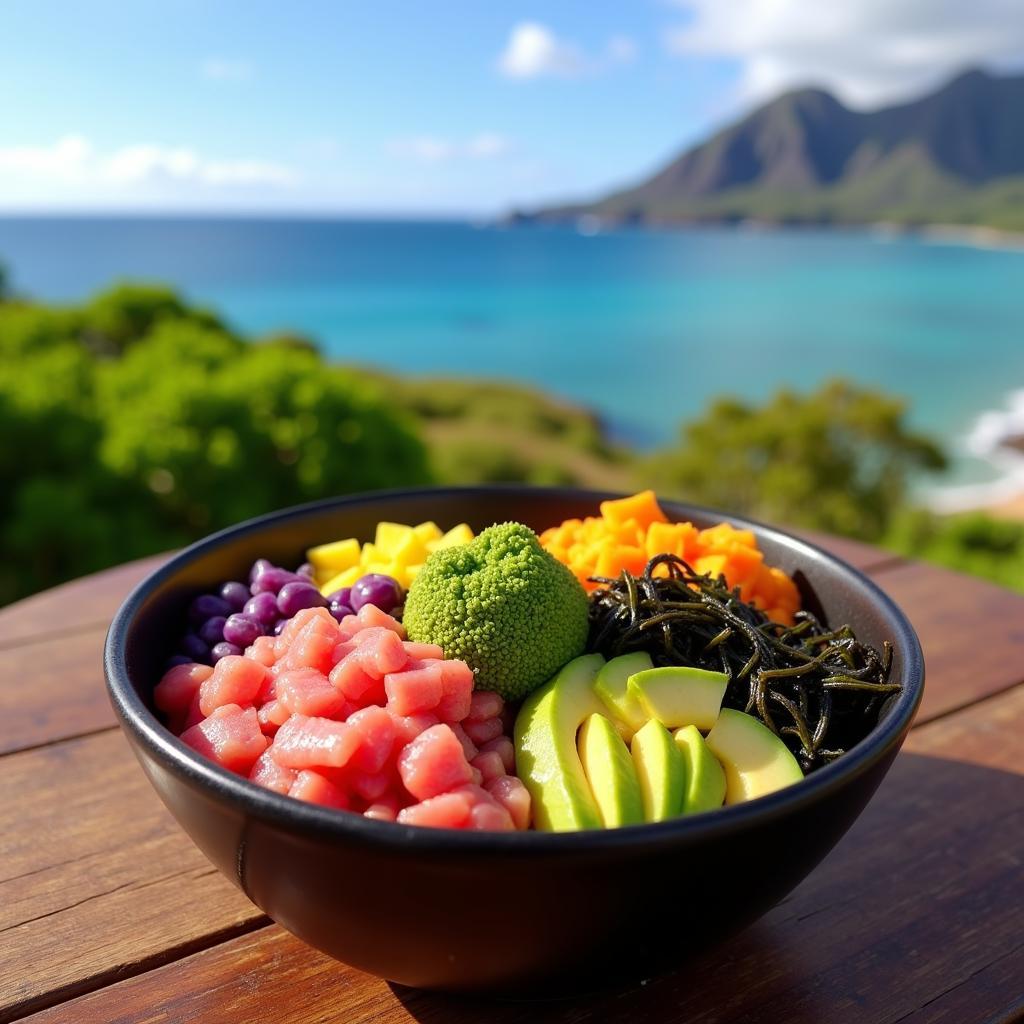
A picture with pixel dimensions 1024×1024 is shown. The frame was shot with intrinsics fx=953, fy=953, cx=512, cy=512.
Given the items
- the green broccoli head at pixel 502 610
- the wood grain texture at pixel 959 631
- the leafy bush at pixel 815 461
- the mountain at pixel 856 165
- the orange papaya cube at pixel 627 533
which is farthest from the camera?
the mountain at pixel 856 165

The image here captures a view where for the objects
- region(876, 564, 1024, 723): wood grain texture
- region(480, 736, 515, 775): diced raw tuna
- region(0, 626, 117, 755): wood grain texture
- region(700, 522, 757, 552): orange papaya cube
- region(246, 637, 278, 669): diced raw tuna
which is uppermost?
region(700, 522, 757, 552): orange papaya cube

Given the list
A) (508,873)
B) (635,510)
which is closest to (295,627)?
(508,873)

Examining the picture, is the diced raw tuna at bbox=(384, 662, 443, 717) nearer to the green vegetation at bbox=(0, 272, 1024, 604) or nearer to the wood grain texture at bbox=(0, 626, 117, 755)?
the wood grain texture at bbox=(0, 626, 117, 755)

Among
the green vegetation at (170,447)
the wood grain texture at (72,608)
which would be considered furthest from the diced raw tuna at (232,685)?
the green vegetation at (170,447)

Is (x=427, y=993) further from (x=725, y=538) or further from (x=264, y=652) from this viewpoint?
(x=725, y=538)

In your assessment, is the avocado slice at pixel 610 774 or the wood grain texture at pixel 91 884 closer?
the avocado slice at pixel 610 774

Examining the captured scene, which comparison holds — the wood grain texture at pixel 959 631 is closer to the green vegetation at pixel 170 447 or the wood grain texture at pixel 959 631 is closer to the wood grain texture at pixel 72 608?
the wood grain texture at pixel 72 608

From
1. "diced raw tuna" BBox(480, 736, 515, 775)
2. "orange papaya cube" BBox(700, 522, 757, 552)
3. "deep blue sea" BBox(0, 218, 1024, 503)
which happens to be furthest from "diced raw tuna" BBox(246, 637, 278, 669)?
"deep blue sea" BBox(0, 218, 1024, 503)
